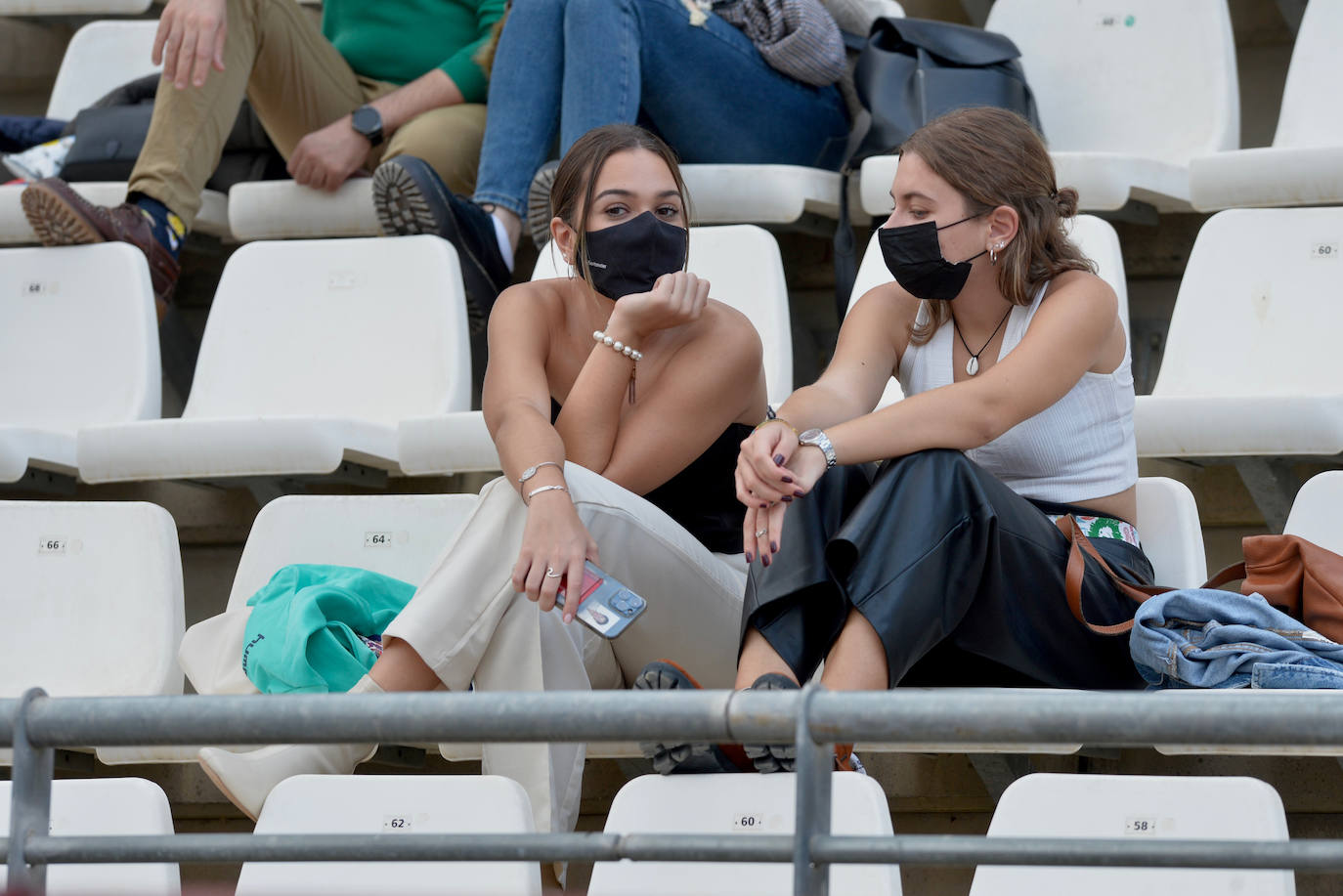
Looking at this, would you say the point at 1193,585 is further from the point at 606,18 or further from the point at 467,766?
the point at 606,18

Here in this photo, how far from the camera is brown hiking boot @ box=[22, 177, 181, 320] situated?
305 centimetres

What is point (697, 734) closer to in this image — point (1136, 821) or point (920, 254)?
point (1136, 821)

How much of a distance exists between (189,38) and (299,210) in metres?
0.40

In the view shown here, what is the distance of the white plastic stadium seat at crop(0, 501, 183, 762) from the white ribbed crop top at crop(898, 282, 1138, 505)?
3.82 ft

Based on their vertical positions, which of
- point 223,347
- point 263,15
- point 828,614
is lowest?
point 223,347

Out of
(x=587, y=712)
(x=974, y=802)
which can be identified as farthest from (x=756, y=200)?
(x=587, y=712)

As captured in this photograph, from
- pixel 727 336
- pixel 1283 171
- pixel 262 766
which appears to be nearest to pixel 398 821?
pixel 262 766

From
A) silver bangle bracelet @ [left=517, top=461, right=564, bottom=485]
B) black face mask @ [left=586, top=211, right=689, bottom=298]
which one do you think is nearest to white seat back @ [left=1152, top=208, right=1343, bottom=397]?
black face mask @ [left=586, top=211, right=689, bottom=298]

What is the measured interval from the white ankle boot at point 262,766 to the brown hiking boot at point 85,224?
4.89 feet

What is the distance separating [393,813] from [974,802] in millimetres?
905

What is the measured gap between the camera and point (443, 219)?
299 centimetres

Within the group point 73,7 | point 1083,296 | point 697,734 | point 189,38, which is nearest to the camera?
point 697,734

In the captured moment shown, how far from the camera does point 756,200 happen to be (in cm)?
306

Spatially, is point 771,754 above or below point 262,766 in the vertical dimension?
above
